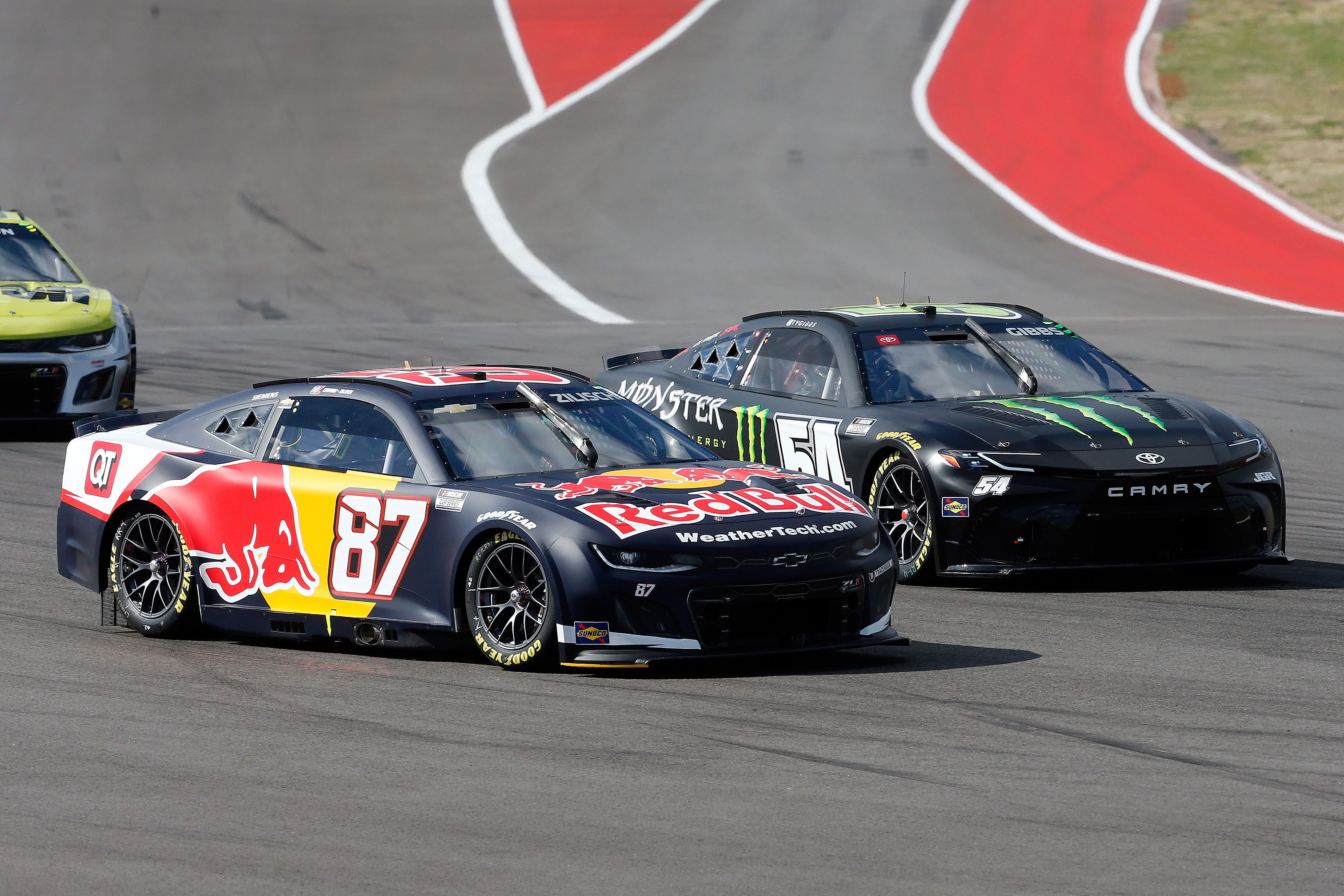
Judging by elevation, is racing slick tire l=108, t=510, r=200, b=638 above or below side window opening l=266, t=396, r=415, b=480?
below

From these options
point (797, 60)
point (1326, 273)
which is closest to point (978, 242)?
point (1326, 273)

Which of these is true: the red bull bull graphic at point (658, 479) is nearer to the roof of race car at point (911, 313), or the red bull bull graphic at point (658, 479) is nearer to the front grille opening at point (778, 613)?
the front grille opening at point (778, 613)

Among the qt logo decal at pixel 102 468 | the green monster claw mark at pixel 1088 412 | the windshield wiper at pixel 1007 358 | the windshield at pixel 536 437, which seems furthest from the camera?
the windshield wiper at pixel 1007 358

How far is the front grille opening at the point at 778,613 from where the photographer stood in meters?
7.83

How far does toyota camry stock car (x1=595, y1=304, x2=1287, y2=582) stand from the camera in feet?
33.0

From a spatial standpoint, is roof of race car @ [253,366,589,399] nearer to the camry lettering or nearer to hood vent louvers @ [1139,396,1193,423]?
the camry lettering

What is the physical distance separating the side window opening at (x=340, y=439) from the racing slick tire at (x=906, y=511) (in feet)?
9.37

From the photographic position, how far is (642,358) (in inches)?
523

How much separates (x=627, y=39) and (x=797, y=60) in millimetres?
4390

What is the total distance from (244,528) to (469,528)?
1.25m

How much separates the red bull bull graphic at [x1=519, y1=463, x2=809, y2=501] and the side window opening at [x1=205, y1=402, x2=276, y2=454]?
4.87ft

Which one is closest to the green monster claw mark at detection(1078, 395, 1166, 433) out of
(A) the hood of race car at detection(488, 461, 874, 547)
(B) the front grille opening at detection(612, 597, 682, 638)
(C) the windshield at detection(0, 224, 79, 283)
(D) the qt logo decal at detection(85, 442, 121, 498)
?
(A) the hood of race car at detection(488, 461, 874, 547)

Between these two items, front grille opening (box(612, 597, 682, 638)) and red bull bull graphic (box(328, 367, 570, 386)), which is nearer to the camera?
front grille opening (box(612, 597, 682, 638))

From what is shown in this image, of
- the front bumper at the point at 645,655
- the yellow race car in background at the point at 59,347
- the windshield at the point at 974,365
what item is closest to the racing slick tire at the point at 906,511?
the windshield at the point at 974,365
